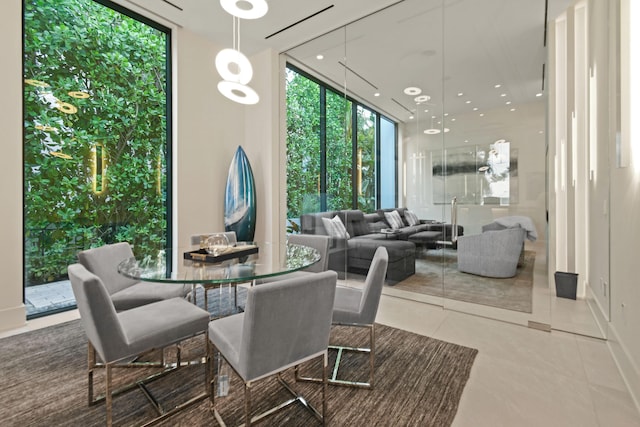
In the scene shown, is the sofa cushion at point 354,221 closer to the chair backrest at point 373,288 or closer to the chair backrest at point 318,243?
the chair backrest at point 318,243

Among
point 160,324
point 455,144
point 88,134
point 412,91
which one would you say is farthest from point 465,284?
point 88,134

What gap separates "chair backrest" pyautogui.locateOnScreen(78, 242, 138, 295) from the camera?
215 cm

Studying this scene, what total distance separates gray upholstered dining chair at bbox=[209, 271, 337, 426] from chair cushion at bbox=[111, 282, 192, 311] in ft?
3.17

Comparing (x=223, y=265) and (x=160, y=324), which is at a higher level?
(x=223, y=265)

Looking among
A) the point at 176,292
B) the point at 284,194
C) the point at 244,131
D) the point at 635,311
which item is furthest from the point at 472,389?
the point at 244,131

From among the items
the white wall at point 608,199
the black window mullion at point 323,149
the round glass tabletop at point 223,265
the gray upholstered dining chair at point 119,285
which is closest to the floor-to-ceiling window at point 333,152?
the black window mullion at point 323,149

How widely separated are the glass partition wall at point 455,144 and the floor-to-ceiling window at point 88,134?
2.45 metres

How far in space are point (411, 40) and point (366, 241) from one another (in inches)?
97.6

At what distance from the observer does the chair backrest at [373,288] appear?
1.85 meters

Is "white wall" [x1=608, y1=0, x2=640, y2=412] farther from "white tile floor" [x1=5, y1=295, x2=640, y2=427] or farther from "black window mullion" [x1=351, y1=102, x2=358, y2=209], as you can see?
"black window mullion" [x1=351, y1=102, x2=358, y2=209]

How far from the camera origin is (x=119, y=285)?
2.39 meters

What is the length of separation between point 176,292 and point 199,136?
101 inches

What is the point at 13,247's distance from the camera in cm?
278

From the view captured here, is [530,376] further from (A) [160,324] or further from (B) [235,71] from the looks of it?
(B) [235,71]
